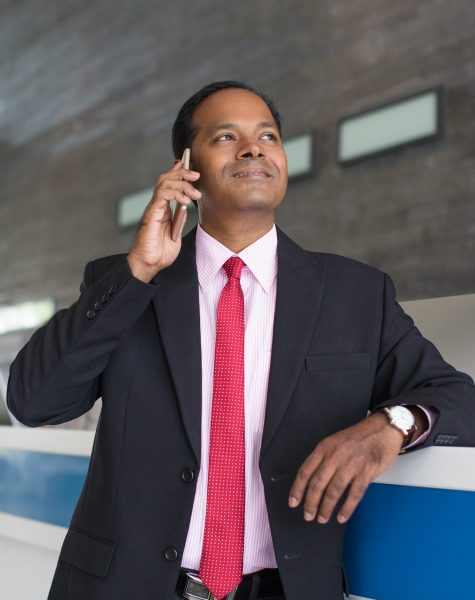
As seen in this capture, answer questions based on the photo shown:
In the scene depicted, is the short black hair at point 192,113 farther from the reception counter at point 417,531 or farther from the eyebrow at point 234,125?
the reception counter at point 417,531

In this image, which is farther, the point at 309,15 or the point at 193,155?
Answer: the point at 309,15

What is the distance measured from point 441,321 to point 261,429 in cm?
109

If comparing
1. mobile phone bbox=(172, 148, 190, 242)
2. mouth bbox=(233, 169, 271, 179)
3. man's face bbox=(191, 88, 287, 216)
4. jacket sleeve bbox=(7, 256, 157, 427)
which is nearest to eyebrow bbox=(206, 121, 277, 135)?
man's face bbox=(191, 88, 287, 216)

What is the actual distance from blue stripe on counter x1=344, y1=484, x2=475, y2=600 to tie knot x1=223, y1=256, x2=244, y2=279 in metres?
0.51

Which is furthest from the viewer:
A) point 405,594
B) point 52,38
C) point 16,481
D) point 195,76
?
point 52,38

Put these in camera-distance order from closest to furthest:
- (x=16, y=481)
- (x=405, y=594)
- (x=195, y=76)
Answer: (x=405, y=594)
(x=16, y=481)
(x=195, y=76)

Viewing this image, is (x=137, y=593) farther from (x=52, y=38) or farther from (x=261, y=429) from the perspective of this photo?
(x=52, y=38)

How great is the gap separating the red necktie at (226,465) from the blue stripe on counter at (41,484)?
1.01m

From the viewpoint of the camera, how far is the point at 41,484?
102 inches

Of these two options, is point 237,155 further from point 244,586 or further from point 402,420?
point 244,586

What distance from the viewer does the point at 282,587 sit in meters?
1.42

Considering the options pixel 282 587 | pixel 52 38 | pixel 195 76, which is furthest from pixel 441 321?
pixel 52 38

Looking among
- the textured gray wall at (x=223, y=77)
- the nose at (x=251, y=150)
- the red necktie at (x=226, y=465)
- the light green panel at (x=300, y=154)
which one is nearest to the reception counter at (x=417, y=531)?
the red necktie at (x=226, y=465)

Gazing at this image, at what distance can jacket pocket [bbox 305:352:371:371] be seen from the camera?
1.54m
